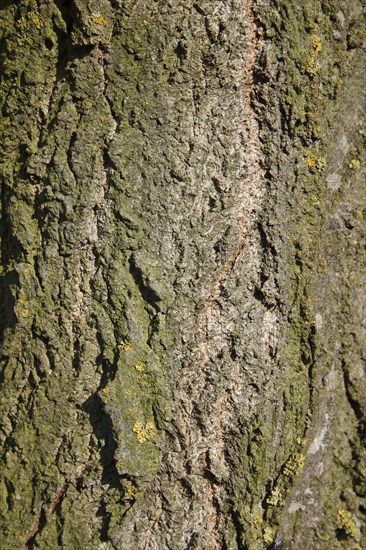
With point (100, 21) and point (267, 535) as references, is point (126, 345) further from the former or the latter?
point (100, 21)

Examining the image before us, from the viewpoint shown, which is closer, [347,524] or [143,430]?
[143,430]

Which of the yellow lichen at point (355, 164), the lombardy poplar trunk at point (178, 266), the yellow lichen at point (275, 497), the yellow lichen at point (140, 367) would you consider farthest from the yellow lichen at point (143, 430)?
the yellow lichen at point (355, 164)

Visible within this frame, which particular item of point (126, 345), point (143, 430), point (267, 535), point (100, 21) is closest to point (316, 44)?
point (100, 21)

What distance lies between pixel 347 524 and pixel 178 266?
0.74m

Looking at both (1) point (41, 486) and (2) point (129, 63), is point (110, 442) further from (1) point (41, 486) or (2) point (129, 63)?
(2) point (129, 63)

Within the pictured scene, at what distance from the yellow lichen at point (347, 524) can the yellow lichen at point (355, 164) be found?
0.81 meters

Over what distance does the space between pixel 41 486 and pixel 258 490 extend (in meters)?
0.50

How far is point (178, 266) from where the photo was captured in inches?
48.6

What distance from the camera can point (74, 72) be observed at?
4.02 feet

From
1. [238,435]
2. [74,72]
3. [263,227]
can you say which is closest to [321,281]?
[263,227]

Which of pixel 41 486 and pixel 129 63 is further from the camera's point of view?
pixel 41 486

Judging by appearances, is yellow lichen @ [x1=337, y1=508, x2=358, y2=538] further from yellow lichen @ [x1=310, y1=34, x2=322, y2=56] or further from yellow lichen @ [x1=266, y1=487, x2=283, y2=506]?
yellow lichen @ [x1=310, y1=34, x2=322, y2=56]

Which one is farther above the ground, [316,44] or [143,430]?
[316,44]

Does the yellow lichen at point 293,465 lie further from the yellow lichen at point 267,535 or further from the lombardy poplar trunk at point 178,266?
the yellow lichen at point 267,535
